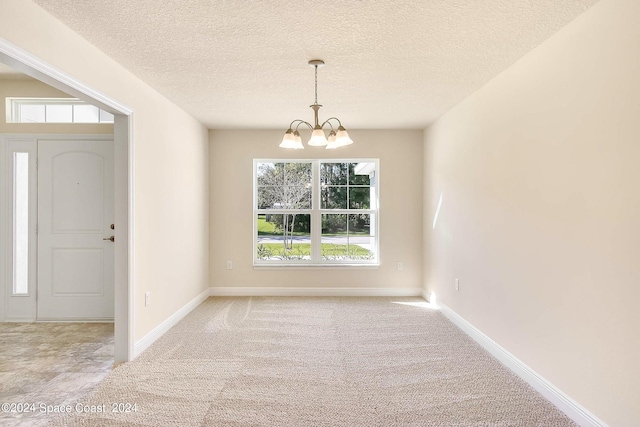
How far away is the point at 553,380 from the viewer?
2373 mm

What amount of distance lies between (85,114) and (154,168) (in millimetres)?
1398

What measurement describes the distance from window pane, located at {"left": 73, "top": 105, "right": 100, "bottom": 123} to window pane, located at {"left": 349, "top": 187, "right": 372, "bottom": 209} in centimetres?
334

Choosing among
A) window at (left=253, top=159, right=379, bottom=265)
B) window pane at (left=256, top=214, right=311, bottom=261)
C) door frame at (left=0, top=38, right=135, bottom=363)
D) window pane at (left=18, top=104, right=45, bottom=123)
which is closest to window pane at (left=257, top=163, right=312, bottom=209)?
window at (left=253, top=159, right=379, bottom=265)

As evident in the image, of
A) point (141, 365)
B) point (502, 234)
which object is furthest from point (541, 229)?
point (141, 365)

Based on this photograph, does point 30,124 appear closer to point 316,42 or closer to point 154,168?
point 154,168

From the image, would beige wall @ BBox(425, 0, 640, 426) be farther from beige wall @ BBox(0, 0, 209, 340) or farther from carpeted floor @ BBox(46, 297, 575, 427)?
beige wall @ BBox(0, 0, 209, 340)

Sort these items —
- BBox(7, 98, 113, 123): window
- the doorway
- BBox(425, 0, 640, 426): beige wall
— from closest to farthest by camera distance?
BBox(425, 0, 640, 426): beige wall → the doorway → BBox(7, 98, 113, 123): window

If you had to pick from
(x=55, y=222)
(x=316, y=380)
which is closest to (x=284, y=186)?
(x=55, y=222)

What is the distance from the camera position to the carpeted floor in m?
2.21

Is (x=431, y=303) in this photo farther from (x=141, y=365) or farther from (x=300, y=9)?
(x=300, y=9)

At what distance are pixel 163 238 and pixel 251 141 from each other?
2128mm

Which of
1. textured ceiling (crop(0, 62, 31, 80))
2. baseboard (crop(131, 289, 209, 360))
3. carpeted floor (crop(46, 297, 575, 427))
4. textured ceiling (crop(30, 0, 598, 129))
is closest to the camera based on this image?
textured ceiling (crop(30, 0, 598, 129))

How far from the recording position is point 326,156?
530cm

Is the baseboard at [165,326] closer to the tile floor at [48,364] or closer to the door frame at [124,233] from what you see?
the door frame at [124,233]
